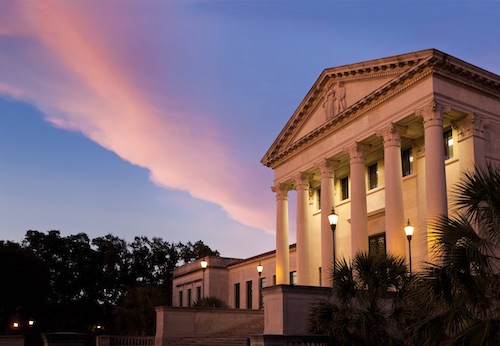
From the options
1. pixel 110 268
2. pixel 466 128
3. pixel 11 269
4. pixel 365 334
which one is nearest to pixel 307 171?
pixel 466 128

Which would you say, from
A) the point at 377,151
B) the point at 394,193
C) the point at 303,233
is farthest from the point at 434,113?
the point at 303,233

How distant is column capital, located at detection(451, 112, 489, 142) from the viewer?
29031 mm

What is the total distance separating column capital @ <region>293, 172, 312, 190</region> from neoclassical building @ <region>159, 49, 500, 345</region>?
0.07 metres

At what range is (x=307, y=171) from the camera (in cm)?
3966

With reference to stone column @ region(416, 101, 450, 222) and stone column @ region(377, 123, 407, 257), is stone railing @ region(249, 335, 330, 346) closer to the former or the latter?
stone column @ region(416, 101, 450, 222)

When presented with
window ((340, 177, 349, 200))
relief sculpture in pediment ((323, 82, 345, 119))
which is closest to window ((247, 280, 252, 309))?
window ((340, 177, 349, 200))

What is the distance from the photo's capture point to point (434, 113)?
2816 cm

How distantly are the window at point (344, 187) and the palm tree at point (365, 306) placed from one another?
19.8 metres

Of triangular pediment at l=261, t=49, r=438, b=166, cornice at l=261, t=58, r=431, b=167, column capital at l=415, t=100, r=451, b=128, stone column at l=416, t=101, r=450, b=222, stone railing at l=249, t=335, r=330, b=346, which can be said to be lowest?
stone railing at l=249, t=335, r=330, b=346

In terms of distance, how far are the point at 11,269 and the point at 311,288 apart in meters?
49.4

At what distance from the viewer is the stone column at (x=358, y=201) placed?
32125 mm

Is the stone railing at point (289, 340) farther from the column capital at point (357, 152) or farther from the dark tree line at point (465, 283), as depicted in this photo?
the column capital at point (357, 152)

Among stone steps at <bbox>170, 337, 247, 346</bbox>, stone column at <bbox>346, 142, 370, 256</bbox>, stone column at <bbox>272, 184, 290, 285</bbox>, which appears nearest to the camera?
stone steps at <bbox>170, 337, 247, 346</bbox>

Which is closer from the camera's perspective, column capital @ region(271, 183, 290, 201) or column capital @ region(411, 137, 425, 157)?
column capital @ region(411, 137, 425, 157)
